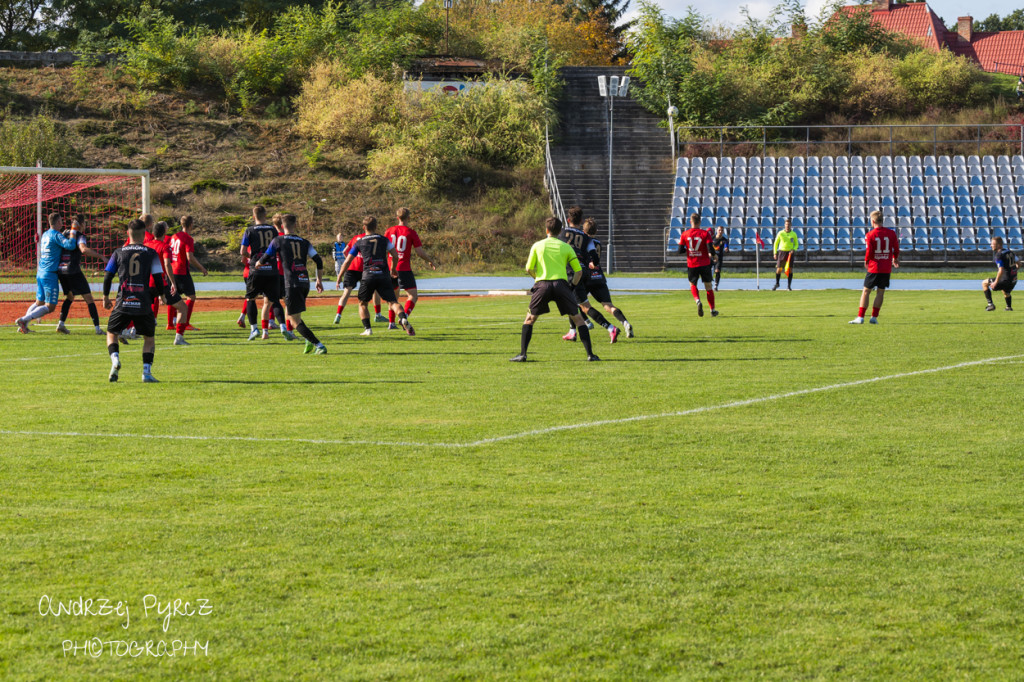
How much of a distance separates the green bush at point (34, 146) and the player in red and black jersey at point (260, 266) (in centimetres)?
3372

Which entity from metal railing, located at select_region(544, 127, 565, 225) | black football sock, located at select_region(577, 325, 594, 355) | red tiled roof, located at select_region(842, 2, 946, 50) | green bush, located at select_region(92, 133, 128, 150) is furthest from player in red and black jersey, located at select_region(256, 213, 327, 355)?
red tiled roof, located at select_region(842, 2, 946, 50)

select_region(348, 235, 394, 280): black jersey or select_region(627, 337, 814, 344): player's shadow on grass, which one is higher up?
select_region(348, 235, 394, 280): black jersey

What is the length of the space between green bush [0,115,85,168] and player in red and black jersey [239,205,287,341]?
33720 millimetres

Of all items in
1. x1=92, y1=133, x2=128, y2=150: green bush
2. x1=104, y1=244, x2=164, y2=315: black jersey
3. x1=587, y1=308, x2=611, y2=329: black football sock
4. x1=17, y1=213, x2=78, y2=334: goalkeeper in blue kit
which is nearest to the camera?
x1=104, y1=244, x2=164, y2=315: black jersey

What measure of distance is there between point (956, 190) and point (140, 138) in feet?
118

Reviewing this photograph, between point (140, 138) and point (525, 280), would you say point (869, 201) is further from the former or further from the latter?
point (140, 138)

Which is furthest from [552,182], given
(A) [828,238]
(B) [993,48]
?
(B) [993,48]

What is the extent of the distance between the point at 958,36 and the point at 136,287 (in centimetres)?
9207

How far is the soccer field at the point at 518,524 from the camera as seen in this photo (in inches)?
180

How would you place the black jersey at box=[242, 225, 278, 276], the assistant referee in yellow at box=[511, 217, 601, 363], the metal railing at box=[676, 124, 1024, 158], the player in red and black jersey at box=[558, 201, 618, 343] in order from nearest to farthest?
1. the assistant referee in yellow at box=[511, 217, 601, 363]
2. the player in red and black jersey at box=[558, 201, 618, 343]
3. the black jersey at box=[242, 225, 278, 276]
4. the metal railing at box=[676, 124, 1024, 158]

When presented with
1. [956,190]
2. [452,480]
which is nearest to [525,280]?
[956,190]

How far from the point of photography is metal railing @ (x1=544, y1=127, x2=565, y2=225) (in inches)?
1889

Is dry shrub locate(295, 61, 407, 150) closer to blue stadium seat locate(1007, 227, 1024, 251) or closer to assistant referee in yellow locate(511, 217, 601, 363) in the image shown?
blue stadium seat locate(1007, 227, 1024, 251)

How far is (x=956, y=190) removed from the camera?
46.9 metres
